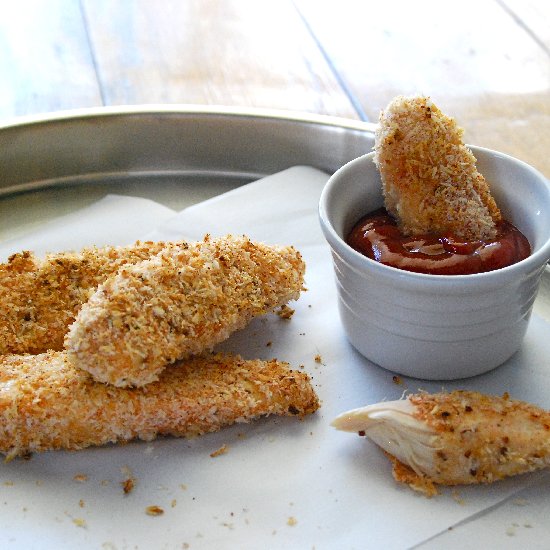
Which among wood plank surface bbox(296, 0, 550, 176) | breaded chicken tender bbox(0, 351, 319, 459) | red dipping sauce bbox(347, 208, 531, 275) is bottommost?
wood plank surface bbox(296, 0, 550, 176)

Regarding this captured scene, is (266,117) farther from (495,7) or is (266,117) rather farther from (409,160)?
(495,7)

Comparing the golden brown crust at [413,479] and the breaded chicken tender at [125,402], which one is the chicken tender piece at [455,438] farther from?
the breaded chicken tender at [125,402]

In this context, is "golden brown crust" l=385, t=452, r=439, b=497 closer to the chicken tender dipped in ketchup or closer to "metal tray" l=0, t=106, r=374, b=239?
the chicken tender dipped in ketchup

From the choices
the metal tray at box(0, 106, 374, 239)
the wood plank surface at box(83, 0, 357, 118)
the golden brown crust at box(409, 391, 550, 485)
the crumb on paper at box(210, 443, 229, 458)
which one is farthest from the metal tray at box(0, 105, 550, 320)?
the golden brown crust at box(409, 391, 550, 485)

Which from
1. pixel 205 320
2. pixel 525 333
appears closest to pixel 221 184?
pixel 205 320

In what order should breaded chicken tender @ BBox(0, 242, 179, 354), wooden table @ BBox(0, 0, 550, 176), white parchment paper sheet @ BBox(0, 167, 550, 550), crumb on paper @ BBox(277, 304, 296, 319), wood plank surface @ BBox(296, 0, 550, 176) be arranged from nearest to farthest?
Answer: white parchment paper sheet @ BBox(0, 167, 550, 550) < breaded chicken tender @ BBox(0, 242, 179, 354) < crumb on paper @ BBox(277, 304, 296, 319) < wood plank surface @ BBox(296, 0, 550, 176) < wooden table @ BBox(0, 0, 550, 176)

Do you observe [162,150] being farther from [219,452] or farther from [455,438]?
[455,438]
